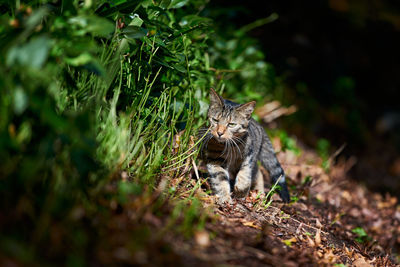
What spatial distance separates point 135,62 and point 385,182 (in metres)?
5.11

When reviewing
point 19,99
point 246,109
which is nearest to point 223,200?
point 246,109

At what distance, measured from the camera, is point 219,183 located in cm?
274

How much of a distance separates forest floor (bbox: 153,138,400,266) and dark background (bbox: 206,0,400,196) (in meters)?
1.38

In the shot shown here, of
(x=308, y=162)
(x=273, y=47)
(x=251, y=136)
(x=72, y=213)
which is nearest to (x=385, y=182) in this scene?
(x=308, y=162)

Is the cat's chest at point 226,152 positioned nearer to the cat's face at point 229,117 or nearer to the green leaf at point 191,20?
the cat's face at point 229,117

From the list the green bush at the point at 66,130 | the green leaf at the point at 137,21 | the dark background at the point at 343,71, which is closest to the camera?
the green bush at the point at 66,130

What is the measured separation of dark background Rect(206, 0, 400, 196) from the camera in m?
6.20

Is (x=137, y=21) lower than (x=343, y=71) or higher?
higher

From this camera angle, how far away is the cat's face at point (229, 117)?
2951 millimetres

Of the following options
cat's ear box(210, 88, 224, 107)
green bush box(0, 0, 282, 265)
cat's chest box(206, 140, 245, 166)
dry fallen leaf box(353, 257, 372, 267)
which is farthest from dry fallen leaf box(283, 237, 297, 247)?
cat's ear box(210, 88, 224, 107)

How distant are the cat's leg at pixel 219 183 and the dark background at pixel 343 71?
3298 mm

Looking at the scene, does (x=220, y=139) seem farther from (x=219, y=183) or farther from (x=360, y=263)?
(x=360, y=263)

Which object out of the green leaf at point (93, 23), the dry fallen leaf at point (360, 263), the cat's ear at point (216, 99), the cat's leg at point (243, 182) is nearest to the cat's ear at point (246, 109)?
the cat's ear at point (216, 99)

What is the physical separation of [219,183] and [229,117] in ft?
1.91
